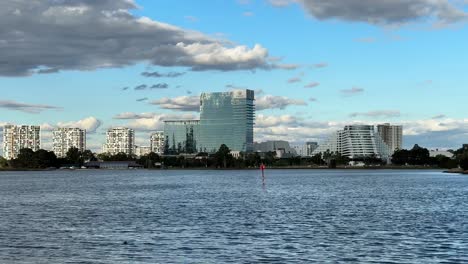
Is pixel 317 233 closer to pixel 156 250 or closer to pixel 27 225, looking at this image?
pixel 156 250

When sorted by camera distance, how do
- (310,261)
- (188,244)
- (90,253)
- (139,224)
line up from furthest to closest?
(139,224) → (188,244) → (90,253) → (310,261)

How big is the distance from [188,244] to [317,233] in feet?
37.4

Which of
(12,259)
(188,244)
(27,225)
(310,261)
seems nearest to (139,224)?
(27,225)

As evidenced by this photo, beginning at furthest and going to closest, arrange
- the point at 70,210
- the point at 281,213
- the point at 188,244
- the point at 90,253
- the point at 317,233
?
the point at 70,210 → the point at 281,213 → the point at 317,233 → the point at 188,244 → the point at 90,253

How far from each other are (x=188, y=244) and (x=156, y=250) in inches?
135

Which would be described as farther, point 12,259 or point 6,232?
point 6,232

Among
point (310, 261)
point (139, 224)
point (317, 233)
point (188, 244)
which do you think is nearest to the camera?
point (310, 261)

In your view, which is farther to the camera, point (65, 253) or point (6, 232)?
point (6, 232)

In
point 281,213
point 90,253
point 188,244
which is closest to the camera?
point 90,253

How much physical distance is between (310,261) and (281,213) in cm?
3181

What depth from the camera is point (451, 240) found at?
46500 mm

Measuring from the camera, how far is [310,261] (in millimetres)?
38031

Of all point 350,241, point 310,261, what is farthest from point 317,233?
point 310,261

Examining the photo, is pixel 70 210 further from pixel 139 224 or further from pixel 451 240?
pixel 451 240
